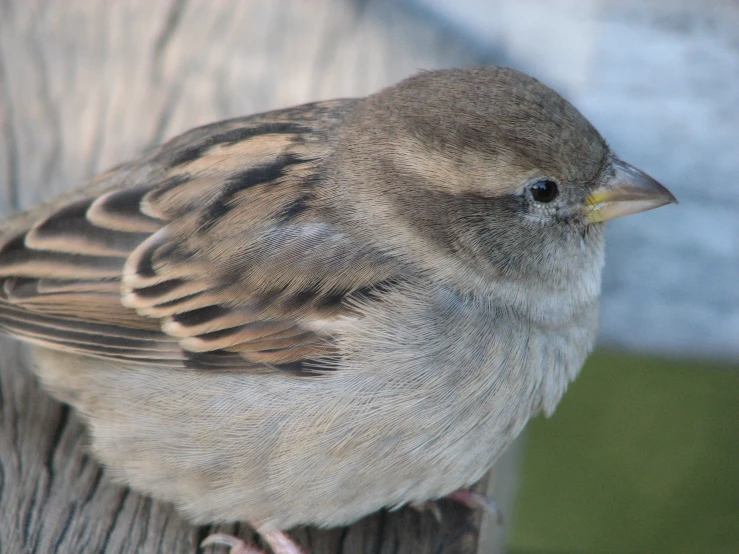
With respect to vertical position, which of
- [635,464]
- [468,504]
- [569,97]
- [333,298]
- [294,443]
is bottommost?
[635,464]

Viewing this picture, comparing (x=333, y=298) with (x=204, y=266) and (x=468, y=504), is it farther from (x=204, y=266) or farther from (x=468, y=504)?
(x=468, y=504)

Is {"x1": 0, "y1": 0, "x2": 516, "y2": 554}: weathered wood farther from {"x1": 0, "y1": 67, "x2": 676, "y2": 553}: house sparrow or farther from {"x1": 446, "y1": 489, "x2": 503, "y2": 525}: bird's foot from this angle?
{"x1": 0, "y1": 67, "x2": 676, "y2": 553}: house sparrow

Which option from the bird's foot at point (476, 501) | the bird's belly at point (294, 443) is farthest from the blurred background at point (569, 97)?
the bird's belly at point (294, 443)

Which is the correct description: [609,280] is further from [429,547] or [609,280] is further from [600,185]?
[429,547]

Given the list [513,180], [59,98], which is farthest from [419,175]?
[59,98]

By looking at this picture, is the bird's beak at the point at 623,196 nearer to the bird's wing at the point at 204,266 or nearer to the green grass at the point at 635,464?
the bird's wing at the point at 204,266

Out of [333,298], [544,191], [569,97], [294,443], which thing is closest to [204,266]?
[333,298]
